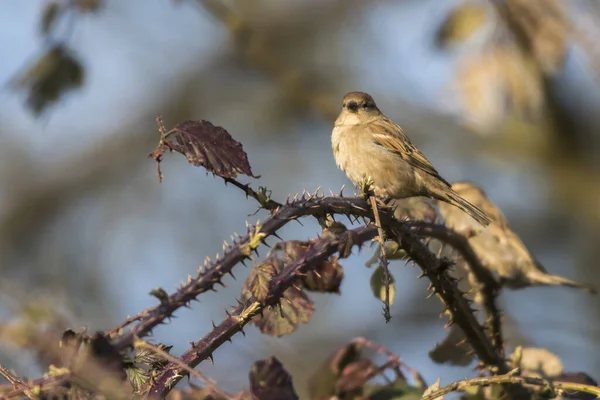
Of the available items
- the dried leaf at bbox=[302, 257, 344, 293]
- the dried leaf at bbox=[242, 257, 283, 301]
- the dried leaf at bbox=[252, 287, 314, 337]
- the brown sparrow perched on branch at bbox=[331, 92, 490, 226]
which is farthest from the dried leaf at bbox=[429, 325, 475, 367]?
the brown sparrow perched on branch at bbox=[331, 92, 490, 226]

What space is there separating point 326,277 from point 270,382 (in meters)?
0.67

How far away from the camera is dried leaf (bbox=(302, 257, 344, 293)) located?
2.36 metres

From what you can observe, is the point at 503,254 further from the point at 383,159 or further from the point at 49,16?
the point at 49,16

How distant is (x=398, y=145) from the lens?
4.72m

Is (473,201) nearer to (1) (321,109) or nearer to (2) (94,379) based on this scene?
(2) (94,379)

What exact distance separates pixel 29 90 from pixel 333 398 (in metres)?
1.78

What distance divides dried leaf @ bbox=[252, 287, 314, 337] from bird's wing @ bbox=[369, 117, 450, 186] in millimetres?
2266

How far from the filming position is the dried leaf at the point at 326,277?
2.36 metres

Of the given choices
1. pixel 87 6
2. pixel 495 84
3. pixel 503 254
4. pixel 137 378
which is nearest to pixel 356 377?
pixel 503 254

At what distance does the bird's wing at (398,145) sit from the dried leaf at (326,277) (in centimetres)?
215

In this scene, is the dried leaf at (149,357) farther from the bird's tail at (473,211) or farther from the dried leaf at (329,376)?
the bird's tail at (473,211)

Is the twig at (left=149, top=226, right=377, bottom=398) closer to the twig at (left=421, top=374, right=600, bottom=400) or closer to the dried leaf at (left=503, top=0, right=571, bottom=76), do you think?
the twig at (left=421, top=374, right=600, bottom=400)

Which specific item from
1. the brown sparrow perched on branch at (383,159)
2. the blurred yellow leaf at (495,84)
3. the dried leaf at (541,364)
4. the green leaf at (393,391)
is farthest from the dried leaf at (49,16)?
the blurred yellow leaf at (495,84)

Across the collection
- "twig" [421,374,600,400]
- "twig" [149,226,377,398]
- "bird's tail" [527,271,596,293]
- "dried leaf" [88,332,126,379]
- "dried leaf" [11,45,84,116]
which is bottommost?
"dried leaf" [88,332,126,379]
